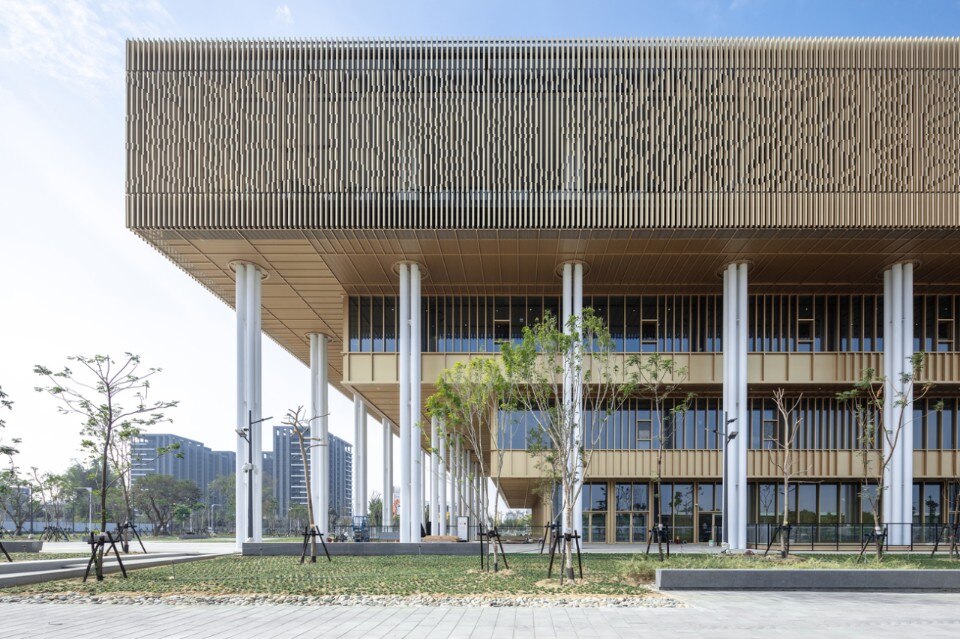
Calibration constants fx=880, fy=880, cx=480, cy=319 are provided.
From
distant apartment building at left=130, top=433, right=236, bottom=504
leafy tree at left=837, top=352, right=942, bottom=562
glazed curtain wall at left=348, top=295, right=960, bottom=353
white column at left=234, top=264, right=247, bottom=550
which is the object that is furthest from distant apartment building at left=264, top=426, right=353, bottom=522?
leafy tree at left=837, top=352, right=942, bottom=562

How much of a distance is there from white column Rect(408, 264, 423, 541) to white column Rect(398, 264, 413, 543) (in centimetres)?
18

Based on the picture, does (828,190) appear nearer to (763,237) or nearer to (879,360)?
(763,237)

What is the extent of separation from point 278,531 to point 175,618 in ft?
219

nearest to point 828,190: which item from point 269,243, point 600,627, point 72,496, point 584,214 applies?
point 584,214

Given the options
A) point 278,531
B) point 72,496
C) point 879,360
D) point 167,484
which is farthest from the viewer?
point 167,484

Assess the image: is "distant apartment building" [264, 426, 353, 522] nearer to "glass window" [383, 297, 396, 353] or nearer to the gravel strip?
"glass window" [383, 297, 396, 353]

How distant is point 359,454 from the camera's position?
52344 mm

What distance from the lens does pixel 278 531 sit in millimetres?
76938

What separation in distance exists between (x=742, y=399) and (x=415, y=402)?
1233cm

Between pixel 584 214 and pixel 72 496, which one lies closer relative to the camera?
pixel 584 214

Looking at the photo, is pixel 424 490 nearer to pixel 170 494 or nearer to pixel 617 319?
pixel 617 319

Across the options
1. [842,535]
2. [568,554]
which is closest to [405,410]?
[568,554]

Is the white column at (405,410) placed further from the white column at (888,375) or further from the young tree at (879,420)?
the white column at (888,375)

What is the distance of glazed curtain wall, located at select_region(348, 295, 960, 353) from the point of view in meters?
37.5
